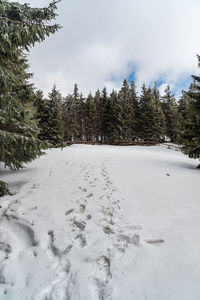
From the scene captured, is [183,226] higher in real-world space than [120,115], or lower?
lower

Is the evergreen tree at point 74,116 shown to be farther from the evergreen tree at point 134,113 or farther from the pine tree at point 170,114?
the pine tree at point 170,114

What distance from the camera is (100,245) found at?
231cm

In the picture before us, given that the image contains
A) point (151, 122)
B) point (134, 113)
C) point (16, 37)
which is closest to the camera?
point (16, 37)

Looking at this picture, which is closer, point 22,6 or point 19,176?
point 22,6

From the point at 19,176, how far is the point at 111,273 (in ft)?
19.0

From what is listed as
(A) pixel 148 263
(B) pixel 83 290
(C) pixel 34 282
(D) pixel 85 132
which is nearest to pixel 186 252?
(A) pixel 148 263

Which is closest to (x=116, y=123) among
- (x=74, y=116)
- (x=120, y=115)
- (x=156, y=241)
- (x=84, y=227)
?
(x=120, y=115)

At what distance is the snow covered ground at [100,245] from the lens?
1633 mm

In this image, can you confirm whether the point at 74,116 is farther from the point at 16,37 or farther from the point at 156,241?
the point at 156,241

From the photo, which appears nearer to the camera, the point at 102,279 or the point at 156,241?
the point at 102,279

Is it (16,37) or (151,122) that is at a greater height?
(151,122)

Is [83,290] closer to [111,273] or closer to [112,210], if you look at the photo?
[111,273]

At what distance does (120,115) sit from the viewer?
2866 centimetres

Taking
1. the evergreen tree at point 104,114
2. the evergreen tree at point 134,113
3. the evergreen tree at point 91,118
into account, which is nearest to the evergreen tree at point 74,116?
the evergreen tree at point 91,118
